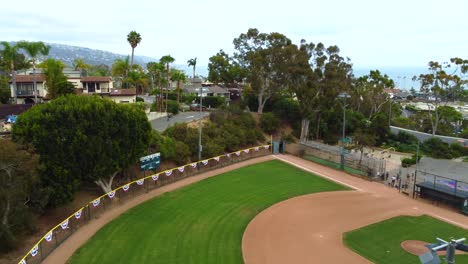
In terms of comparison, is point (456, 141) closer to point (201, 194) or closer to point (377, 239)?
point (377, 239)

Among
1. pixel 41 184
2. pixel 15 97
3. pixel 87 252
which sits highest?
pixel 15 97

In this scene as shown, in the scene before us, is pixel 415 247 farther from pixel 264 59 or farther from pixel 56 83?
pixel 56 83

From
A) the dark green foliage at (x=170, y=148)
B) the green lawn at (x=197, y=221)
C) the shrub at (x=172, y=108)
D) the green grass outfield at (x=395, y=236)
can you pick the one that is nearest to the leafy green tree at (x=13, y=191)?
the green lawn at (x=197, y=221)

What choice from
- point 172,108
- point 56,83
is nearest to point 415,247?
point 172,108

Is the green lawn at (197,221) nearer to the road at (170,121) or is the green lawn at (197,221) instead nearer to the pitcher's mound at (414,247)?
the pitcher's mound at (414,247)

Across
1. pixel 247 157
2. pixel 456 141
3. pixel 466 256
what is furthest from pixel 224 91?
pixel 466 256

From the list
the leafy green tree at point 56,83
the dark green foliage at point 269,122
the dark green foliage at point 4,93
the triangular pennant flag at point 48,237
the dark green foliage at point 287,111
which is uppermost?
the leafy green tree at point 56,83
